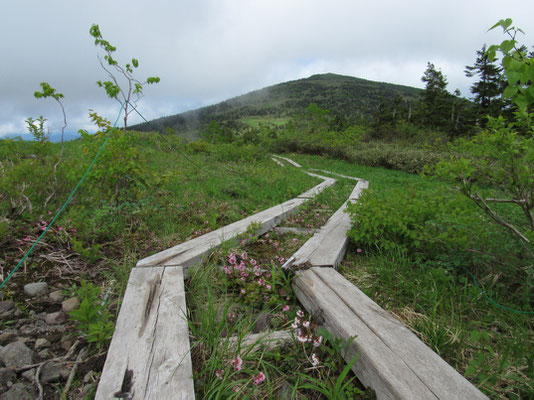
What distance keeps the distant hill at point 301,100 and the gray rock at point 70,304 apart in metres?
75.7

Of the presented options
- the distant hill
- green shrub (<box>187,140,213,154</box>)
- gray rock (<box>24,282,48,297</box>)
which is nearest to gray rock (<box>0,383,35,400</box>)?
gray rock (<box>24,282,48,297</box>)

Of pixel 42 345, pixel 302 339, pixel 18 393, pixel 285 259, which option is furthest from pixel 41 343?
pixel 285 259

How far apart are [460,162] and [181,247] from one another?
8.09 ft

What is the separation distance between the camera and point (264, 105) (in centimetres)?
11800

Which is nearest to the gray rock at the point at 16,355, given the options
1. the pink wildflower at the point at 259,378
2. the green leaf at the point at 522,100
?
the pink wildflower at the point at 259,378

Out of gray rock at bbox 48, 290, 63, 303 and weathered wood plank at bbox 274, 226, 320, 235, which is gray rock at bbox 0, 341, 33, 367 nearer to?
gray rock at bbox 48, 290, 63, 303

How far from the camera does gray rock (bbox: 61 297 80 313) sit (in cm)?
173

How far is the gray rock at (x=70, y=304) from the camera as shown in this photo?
1732 millimetres

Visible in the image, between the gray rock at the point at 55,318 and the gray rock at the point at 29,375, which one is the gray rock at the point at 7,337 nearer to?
the gray rock at the point at 55,318

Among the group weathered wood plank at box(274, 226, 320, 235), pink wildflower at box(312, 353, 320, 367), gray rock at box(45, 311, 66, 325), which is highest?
gray rock at box(45, 311, 66, 325)

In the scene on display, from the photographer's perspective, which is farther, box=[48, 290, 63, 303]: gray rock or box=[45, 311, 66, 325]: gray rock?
box=[48, 290, 63, 303]: gray rock

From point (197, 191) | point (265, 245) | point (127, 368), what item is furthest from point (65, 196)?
point (127, 368)

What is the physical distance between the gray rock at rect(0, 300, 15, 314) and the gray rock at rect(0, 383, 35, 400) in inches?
28.8

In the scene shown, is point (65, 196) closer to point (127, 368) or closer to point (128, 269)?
point (128, 269)
